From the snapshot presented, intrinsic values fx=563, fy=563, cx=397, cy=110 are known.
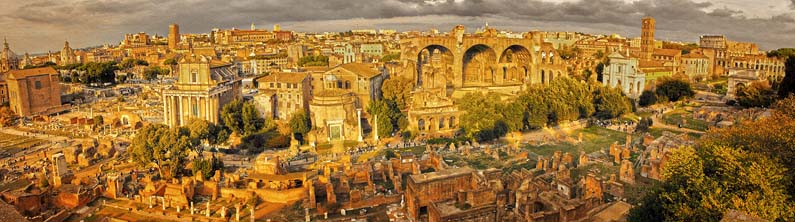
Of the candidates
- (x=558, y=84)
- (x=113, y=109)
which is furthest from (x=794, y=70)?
(x=113, y=109)

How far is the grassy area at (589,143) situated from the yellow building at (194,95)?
21729 mm

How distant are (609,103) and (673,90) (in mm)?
10975

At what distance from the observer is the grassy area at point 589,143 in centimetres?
3107

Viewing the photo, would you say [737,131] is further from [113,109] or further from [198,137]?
[113,109]

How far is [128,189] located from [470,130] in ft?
60.8

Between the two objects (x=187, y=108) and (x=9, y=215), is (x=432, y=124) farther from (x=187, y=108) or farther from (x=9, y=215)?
(x=9, y=215)

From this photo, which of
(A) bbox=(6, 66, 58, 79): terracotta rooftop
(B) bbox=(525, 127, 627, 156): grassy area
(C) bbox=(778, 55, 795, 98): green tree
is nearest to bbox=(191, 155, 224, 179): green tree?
(B) bbox=(525, 127, 627, 156): grassy area

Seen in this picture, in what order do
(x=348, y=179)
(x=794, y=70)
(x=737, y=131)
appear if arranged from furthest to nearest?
(x=794, y=70) < (x=348, y=179) < (x=737, y=131)

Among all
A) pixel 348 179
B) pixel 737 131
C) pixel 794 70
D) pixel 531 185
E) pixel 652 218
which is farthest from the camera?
pixel 794 70

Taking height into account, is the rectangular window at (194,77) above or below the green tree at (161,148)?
above

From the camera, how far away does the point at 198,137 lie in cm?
3192

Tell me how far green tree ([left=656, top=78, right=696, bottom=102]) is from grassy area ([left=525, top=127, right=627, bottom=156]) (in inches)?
556

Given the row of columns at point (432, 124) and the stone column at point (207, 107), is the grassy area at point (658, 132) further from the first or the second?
the stone column at point (207, 107)

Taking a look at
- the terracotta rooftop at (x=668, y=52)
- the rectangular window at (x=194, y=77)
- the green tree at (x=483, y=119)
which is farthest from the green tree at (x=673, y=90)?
the rectangular window at (x=194, y=77)
